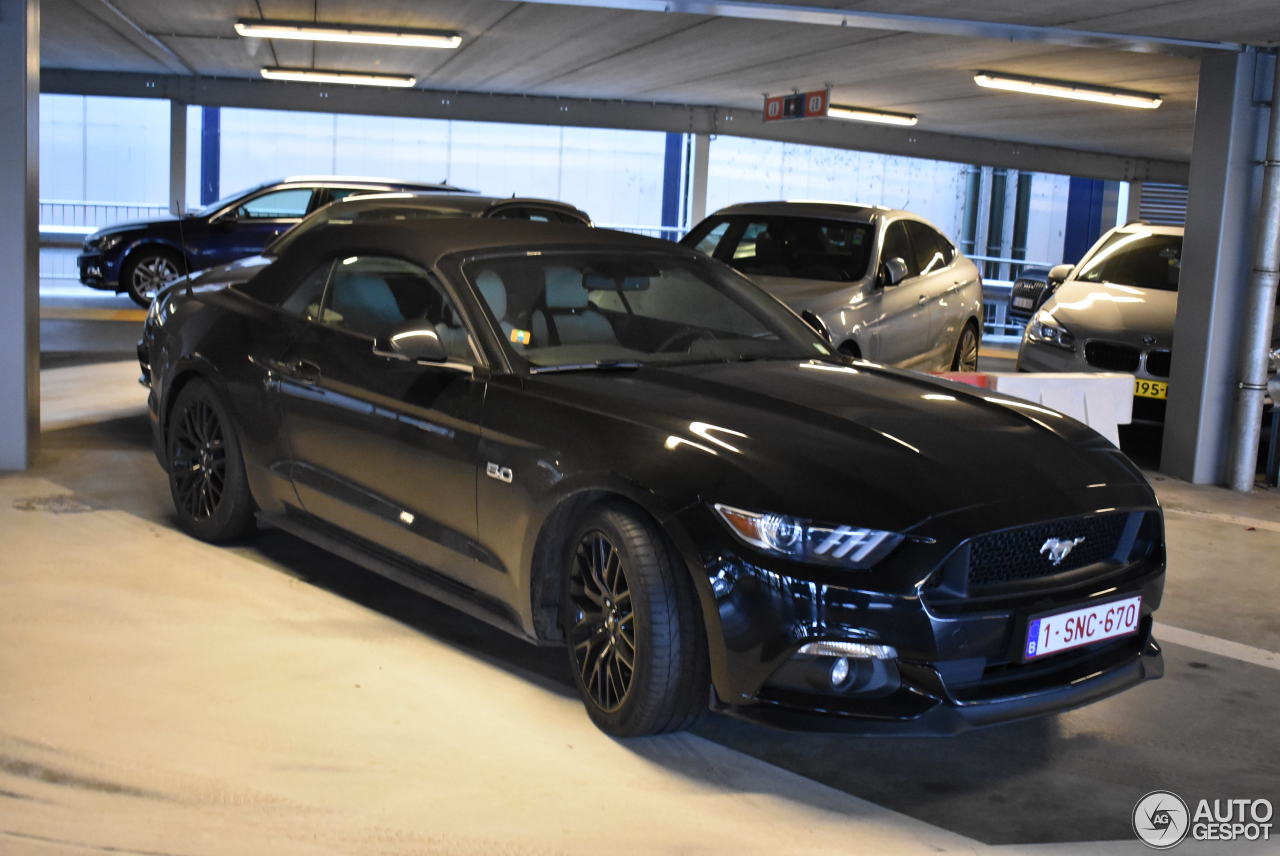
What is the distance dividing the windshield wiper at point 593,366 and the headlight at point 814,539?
3.36ft

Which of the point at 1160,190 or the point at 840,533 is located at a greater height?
the point at 1160,190

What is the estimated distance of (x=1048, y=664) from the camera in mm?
3553

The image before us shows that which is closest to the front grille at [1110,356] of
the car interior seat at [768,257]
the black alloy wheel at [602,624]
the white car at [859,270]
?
the white car at [859,270]

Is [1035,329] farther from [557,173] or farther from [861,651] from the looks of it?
[557,173]

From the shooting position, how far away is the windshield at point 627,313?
438 centimetres

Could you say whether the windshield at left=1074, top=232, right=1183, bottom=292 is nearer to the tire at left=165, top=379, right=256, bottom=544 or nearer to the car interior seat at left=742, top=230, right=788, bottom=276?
the car interior seat at left=742, top=230, right=788, bottom=276

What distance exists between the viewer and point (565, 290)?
452 cm

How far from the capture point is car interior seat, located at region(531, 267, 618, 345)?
4395 millimetres

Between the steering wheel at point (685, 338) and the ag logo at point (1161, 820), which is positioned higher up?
the steering wheel at point (685, 338)

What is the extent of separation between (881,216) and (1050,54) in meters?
3.39

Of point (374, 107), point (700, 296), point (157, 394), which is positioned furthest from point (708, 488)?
point (374, 107)

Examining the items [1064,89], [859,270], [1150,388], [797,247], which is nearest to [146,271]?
[797,247]

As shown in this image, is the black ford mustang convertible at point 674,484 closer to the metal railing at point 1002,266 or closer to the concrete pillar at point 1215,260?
the concrete pillar at point 1215,260

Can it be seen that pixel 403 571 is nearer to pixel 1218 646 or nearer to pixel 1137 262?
pixel 1218 646
